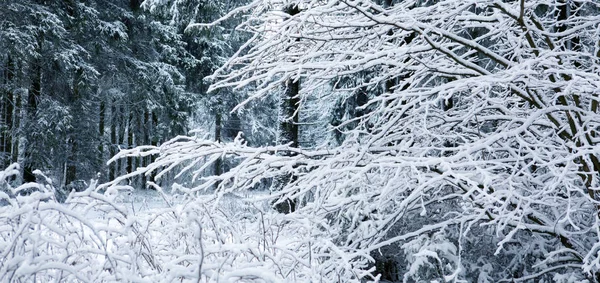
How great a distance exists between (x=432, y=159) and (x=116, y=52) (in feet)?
43.6

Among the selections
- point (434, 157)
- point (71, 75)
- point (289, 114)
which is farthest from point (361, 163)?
point (71, 75)

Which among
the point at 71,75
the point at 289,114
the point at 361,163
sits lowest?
the point at 361,163

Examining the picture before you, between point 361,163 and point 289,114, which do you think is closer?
point 361,163

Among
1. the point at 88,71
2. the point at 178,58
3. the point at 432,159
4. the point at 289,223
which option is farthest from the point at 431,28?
the point at 178,58

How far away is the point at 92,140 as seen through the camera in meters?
13.5

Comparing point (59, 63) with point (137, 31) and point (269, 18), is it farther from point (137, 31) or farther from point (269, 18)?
point (269, 18)

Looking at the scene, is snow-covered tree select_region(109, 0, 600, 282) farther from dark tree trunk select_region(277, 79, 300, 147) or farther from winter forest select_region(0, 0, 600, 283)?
dark tree trunk select_region(277, 79, 300, 147)

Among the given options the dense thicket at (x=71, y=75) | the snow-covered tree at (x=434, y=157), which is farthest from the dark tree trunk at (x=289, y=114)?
the dense thicket at (x=71, y=75)

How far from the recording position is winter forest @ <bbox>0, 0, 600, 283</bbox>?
2764 mm

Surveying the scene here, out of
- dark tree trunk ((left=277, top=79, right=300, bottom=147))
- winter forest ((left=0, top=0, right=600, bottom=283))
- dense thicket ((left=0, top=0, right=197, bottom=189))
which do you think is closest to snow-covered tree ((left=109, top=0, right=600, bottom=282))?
winter forest ((left=0, top=0, right=600, bottom=283))

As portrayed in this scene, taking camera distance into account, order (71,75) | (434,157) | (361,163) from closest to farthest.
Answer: (434,157) → (361,163) → (71,75)

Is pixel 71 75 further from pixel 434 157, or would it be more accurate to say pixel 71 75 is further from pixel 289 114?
pixel 434 157

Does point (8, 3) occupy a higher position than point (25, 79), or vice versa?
point (8, 3)

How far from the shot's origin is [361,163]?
4156mm
